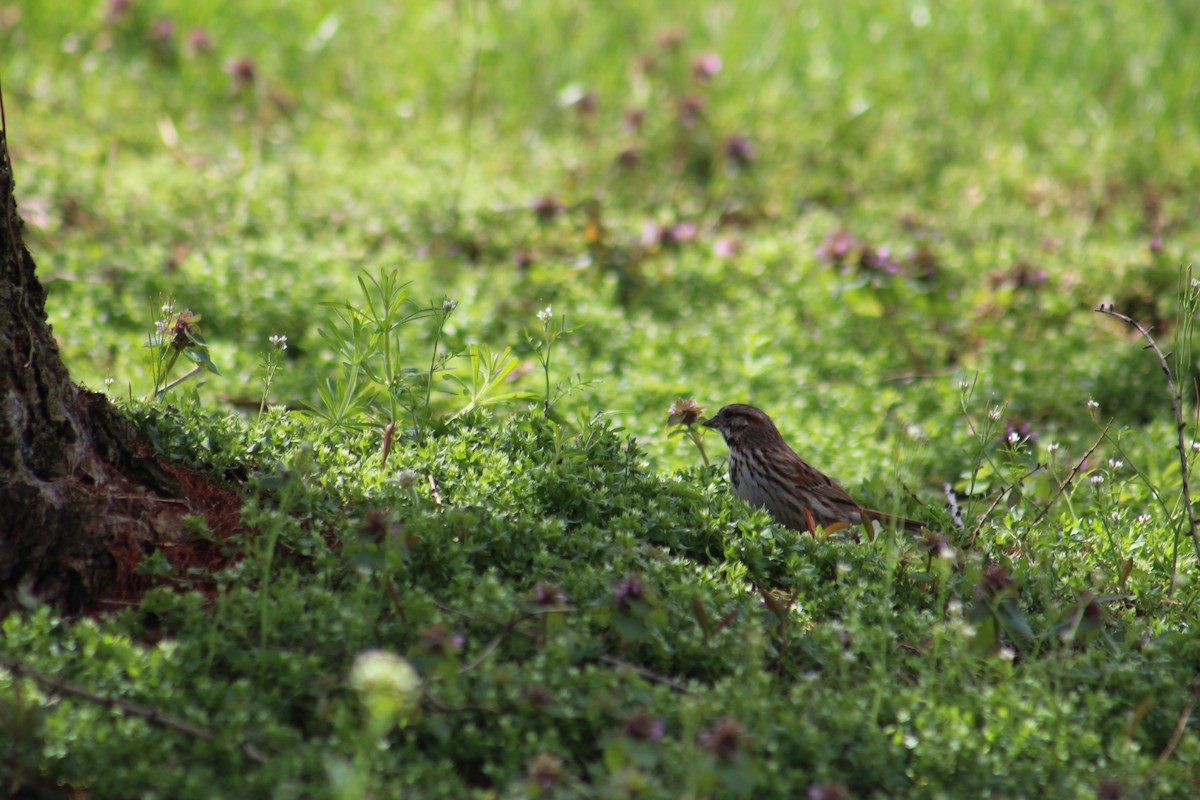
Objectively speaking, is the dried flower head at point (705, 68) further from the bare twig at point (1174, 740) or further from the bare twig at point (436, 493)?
the bare twig at point (1174, 740)

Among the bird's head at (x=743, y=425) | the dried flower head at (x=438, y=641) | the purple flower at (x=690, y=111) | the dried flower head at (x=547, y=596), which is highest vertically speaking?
the purple flower at (x=690, y=111)

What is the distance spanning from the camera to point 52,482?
3.35m

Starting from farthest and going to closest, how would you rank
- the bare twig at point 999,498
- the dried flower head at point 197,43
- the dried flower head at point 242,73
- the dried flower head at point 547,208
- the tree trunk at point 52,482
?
the dried flower head at point 197,43 < the dried flower head at point 242,73 < the dried flower head at point 547,208 < the bare twig at point 999,498 < the tree trunk at point 52,482

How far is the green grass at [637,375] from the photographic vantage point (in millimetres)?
2922

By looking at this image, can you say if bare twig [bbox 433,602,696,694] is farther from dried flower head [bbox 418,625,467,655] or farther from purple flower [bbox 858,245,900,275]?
purple flower [bbox 858,245,900,275]

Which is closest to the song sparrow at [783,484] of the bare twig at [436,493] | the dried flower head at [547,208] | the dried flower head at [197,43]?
the bare twig at [436,493]

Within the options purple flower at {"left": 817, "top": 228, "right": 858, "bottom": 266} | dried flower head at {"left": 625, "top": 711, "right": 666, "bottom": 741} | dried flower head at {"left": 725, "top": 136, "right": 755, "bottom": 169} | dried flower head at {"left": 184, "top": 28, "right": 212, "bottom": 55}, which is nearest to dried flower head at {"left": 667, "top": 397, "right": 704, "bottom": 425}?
dried flower head at {"left": 625, "top": 711, "right": 666, "bottom": 741}

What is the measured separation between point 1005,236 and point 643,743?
21.8 feet

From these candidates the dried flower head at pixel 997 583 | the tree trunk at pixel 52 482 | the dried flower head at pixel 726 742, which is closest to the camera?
the dried flower head at pixel 726 742

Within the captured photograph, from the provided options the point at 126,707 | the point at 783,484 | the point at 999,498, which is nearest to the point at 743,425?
the point at 783,484

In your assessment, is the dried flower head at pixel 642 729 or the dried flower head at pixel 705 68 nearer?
the dried flower head at pixel 642 729

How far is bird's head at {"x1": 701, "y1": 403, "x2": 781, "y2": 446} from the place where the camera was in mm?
5285

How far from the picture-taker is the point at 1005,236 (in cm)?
848

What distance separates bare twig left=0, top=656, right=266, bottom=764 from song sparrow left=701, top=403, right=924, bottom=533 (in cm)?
260
